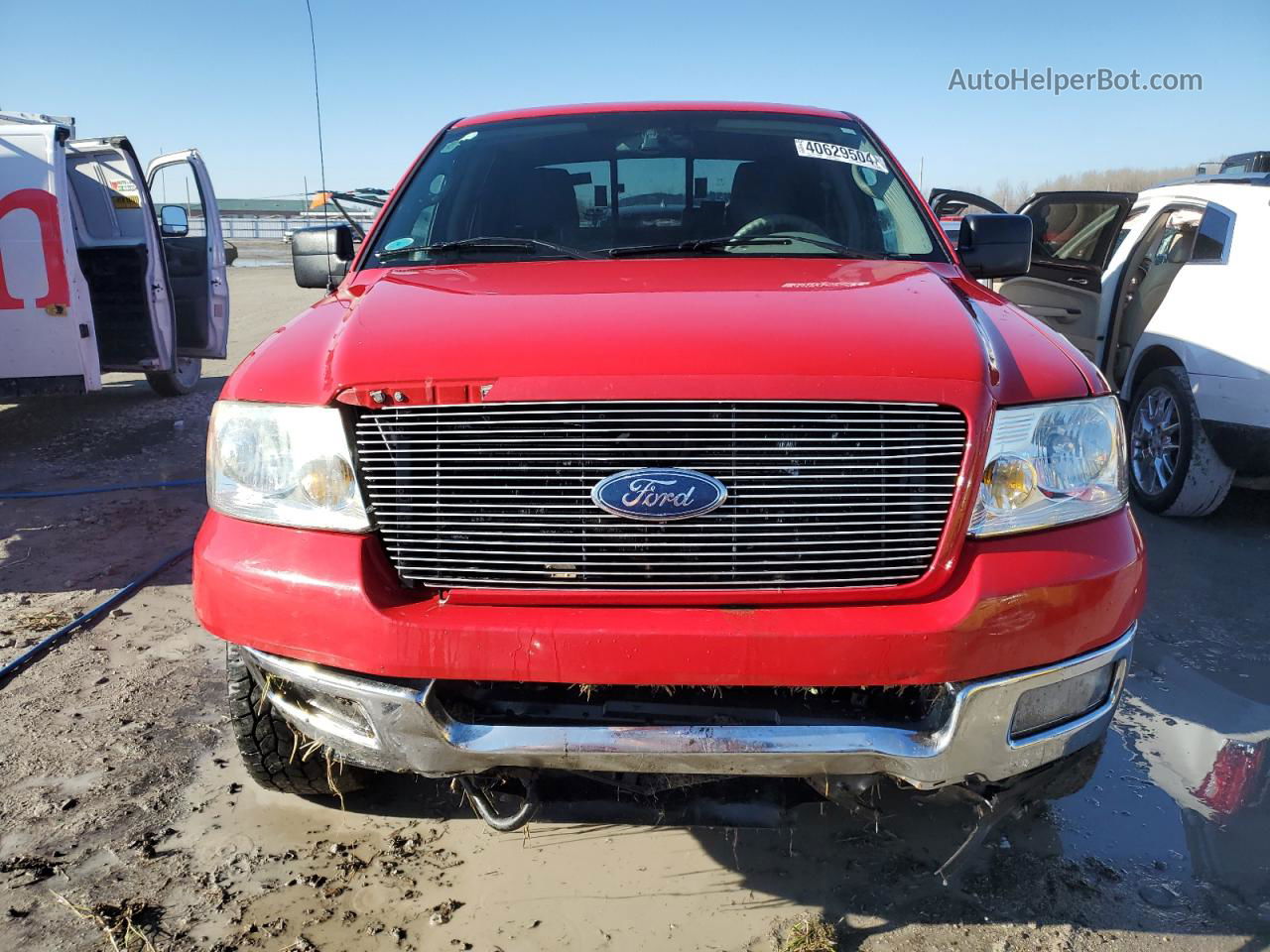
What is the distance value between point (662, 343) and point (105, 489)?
495 centimetres

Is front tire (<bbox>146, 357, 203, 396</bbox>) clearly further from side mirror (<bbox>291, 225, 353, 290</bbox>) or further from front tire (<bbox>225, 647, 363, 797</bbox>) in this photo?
front tire (<bbox>225, 647, 363, 797</bbox>)

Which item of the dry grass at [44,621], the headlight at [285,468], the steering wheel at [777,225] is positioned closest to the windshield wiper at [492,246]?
the steering wheel at [777,225]

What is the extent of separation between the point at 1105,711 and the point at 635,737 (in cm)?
99

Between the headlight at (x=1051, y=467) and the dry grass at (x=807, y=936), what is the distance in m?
0.97

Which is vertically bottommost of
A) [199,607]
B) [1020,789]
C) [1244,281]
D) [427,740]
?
[1020,789]

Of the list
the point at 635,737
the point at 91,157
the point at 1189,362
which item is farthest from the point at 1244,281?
the point at 91,157

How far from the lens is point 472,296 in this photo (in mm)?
2346

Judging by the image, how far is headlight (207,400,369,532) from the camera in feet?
6.52

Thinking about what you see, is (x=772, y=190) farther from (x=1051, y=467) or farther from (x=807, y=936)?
(x=807, y=936)

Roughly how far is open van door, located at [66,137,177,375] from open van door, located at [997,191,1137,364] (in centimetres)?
631

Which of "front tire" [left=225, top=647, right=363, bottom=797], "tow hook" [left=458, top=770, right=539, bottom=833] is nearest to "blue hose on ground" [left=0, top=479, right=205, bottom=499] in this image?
"front tire" [left=225, top=647, right=363, bottom=797]

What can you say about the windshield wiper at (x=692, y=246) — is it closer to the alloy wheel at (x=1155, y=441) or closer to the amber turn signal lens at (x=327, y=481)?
the amber turn signal lens at (x=327, y=481)

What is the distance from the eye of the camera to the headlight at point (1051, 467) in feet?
6.44

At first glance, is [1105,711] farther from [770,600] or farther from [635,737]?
[635,737]
